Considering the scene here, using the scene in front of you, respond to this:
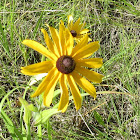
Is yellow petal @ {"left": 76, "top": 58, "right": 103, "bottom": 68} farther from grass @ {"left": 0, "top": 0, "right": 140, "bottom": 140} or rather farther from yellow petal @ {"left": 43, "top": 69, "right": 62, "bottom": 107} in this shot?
grass @ {"left": 0, "top": 0, "right": 140, "bottom": 140}

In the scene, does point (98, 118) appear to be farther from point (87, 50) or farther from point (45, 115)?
point (87, 50)

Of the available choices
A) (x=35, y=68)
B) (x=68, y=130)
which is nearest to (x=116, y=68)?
(x=68, y=130)

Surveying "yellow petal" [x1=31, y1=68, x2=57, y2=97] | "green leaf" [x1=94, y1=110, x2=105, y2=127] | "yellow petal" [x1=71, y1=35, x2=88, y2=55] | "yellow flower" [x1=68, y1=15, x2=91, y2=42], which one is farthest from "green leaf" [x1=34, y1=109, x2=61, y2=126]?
"yellow flower" [x1=68, y1=15, x2=91, y2=42]

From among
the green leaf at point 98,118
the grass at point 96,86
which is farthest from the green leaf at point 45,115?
the green leaf at point 98,118

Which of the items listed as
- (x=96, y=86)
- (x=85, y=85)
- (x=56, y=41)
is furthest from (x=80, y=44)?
(x=96, y=86)

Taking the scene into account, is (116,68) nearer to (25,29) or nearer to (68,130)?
(68,130)

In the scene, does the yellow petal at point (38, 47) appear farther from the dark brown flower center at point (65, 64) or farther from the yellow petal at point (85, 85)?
the yellow petal at point (85, 85)
